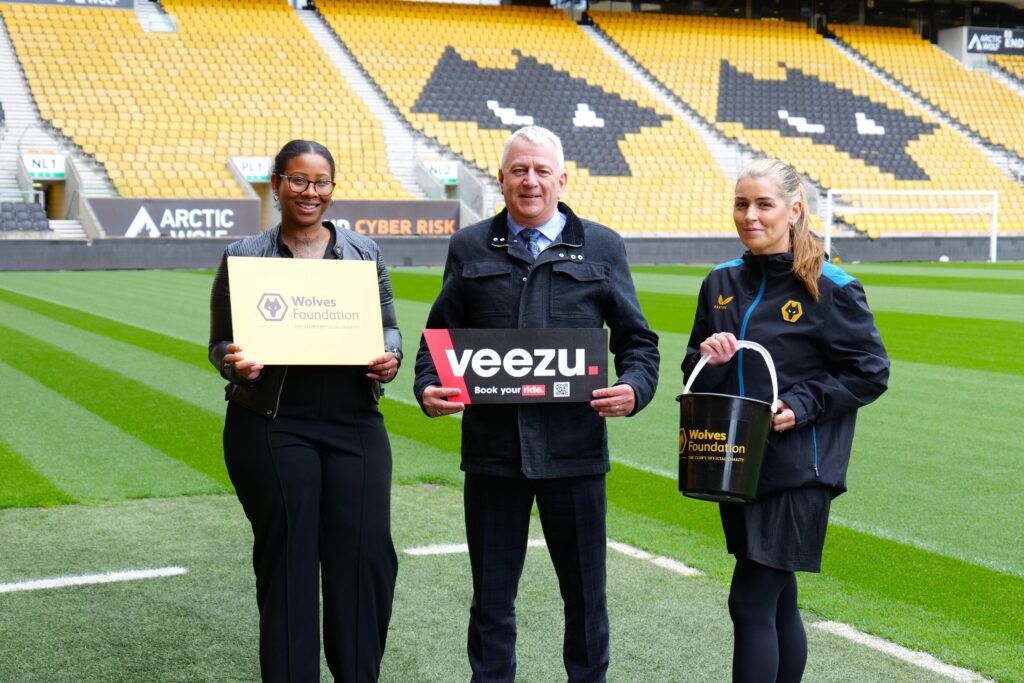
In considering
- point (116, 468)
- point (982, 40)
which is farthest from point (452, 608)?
point (982, 40)

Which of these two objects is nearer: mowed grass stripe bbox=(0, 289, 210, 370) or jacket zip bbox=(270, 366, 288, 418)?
jacket zip bbox=(270, 366, 288, 418)

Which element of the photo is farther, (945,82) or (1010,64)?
(1010,64)

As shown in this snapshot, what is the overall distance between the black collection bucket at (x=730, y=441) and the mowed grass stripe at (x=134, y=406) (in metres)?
4.39

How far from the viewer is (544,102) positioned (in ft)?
117

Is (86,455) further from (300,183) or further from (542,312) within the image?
(542,312)

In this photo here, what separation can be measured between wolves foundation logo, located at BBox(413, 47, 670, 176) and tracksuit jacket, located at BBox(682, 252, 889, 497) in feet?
100

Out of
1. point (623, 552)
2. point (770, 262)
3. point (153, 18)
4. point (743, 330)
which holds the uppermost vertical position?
point (153, 18)

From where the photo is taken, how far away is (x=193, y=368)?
38.5ft

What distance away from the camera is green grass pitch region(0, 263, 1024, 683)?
14.4 ft

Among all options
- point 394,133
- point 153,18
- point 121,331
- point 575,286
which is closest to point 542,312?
point 575,286

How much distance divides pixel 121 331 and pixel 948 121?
107 feet

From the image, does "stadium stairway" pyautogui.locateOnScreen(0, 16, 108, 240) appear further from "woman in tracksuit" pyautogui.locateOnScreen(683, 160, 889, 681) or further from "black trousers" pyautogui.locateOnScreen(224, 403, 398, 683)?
"woman in tracksuit" pyautogui.locateOnScreen(683, 160, 889, 681)

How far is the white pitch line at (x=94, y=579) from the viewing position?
Answer: 17.0ft

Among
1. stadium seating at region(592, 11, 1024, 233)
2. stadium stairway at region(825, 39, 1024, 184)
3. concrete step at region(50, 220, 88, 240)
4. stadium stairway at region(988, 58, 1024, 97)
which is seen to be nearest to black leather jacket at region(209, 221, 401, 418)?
concrete step at region(50, 220, 88, 240)
